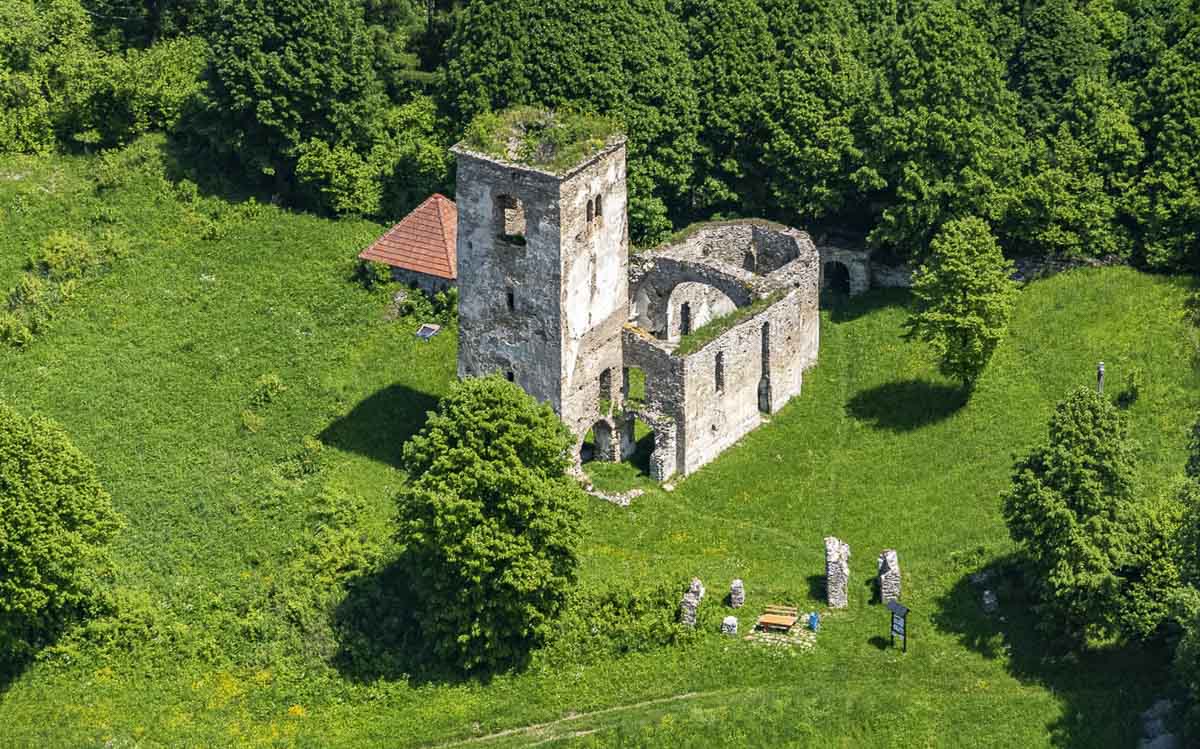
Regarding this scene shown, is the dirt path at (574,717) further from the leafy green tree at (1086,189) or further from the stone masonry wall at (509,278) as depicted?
the leafy green tree at (1086,189)

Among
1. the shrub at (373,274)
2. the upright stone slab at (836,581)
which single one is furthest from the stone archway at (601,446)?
the shrub at (373,274)

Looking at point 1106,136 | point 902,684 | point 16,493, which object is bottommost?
point 902,684

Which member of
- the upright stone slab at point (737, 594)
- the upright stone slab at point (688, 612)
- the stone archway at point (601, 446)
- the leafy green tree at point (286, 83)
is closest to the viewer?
the upright stone slab at point (688, 612)

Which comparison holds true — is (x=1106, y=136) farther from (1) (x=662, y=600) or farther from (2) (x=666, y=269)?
(1) (x=662, y=600)

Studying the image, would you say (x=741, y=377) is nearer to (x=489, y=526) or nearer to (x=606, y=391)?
(x=606, y=391)

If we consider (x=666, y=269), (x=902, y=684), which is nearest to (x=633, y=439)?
(x=666, y=269)

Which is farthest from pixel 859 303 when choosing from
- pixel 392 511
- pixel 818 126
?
pixel 392 511

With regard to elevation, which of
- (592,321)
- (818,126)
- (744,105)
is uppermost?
(744,105)
